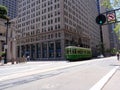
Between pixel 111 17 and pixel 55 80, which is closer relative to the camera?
pixel 55 80

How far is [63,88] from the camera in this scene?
8.04 metres

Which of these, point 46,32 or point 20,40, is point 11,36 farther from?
point 20,40

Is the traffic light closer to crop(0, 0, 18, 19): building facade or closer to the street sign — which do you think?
the street sign

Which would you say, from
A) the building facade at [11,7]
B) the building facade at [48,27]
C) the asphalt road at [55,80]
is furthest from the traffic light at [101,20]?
the building facade at [11,7]

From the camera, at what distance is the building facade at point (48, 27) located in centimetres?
7444

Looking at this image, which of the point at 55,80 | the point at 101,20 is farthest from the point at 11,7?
the point at 55,80

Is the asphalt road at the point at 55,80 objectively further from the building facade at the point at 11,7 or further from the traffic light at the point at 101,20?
the building facade at the point at 11,7

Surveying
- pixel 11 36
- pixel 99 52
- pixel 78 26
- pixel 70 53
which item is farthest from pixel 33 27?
pixel 99 52

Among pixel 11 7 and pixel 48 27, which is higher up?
pixel 11 7

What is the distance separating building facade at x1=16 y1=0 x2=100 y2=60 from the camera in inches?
2931

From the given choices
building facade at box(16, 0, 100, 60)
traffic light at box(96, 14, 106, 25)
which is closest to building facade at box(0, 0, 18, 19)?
building facade at box(16, 0, 100, 60)

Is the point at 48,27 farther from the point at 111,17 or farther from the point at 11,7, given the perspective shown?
the point at 11,7

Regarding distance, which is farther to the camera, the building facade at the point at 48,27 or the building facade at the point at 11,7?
the building facade at the point at 11,7

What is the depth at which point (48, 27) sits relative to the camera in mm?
78500
